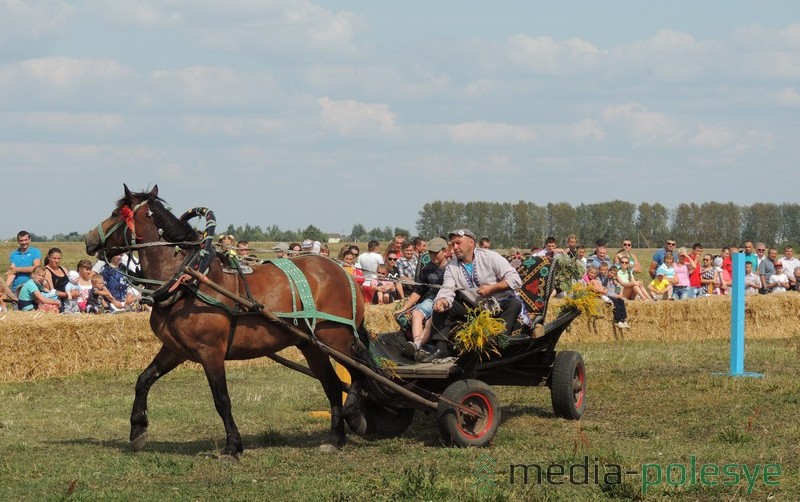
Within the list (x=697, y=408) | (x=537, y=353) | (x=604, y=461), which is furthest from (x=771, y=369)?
(x=604, y=461)

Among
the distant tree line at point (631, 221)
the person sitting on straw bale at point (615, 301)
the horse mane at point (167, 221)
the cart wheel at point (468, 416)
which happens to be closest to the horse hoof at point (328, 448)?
the cart wheel at point (468, 416)

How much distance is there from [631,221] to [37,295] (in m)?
50.8

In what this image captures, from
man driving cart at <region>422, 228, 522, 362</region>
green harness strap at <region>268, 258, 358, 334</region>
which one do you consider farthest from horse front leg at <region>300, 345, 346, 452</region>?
man driving cart at <region>422, 228, 522, 362</region>

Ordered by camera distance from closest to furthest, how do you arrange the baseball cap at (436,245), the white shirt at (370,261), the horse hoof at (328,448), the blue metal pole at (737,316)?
the horse hoof at (328,448) < the baseball cap at (436,245) < the blue metal pole at (737,316) < the white shirt at (370,261)

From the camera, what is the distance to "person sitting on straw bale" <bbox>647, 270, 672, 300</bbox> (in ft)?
74.0

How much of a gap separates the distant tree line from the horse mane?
46.3 m

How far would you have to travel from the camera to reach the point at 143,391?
972cm

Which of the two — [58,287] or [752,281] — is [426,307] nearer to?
[58,287]

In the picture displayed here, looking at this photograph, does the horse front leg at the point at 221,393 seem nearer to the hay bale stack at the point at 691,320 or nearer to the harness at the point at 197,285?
the harness at the point at 197,285

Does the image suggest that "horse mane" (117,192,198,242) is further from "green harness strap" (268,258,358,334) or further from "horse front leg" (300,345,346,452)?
"horse front leg" (300,345,346,452)

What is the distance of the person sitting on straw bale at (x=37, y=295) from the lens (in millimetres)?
16328

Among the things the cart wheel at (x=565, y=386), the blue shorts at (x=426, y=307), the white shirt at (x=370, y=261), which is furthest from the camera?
the white shirt at (x=370, y=261)

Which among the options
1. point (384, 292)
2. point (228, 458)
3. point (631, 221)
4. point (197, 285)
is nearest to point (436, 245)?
point (197, 285)

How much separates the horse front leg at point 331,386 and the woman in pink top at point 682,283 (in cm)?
1395
